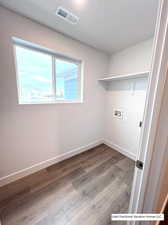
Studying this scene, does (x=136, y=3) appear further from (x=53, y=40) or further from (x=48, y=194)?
(x=48, y=194)

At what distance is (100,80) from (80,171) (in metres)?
2.05

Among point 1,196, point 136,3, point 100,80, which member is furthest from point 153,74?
point 1,196

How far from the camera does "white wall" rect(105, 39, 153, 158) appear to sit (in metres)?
1.96

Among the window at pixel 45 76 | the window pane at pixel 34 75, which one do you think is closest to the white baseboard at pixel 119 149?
the window at pixel 45 76

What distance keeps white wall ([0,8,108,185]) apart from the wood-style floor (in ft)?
0.94

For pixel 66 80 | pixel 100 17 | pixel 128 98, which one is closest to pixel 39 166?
pixel 66 80

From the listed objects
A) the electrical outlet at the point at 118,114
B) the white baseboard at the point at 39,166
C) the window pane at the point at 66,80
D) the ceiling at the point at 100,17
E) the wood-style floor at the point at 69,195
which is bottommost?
the wood-style floor at the point at 69,195

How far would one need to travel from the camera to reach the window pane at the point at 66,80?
1.93 meters

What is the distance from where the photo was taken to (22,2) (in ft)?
3.84

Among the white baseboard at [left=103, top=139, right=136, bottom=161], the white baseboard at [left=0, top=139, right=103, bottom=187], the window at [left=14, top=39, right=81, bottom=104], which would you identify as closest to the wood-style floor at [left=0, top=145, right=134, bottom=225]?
the white baseboard at [left=0, top=139, right=103, bottom=187]

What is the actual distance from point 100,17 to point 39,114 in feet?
5.62

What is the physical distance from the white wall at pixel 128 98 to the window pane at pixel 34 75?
154 centimetres

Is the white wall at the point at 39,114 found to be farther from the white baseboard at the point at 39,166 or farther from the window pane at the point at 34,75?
A: the window pane at the point at 34,75

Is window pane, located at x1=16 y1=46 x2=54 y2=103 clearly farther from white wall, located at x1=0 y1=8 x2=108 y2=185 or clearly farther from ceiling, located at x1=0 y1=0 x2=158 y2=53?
ceiling, located at x1=0 y1=0 x2=158 y2=53
